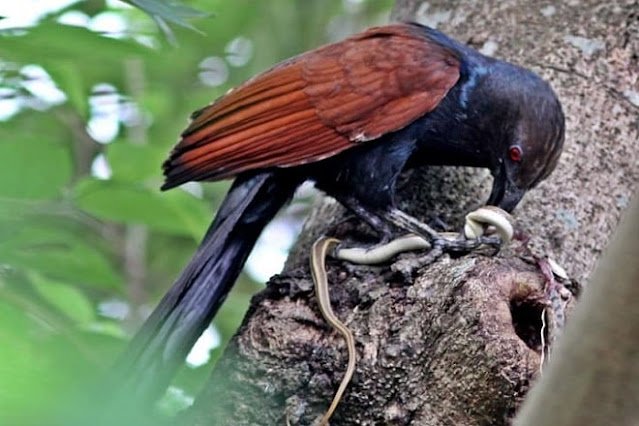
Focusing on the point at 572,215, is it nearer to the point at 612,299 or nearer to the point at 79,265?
the point at 79,265

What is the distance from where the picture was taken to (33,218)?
1.94 metres

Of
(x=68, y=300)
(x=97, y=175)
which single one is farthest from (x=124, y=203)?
(x=68, y=300)

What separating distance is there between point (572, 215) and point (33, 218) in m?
1.33

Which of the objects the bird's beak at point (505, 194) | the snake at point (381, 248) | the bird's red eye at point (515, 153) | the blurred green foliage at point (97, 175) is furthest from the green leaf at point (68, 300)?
the bird's red eye at point (515, 153)

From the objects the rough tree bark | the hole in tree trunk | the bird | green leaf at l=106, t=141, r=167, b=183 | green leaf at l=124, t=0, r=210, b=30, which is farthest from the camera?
the bird

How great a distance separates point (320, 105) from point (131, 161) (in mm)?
552

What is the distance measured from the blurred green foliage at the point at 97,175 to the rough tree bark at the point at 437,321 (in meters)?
0.15

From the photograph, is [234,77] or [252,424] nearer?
[252,424]

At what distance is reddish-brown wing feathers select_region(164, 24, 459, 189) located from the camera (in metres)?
2.72

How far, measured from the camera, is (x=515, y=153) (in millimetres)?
2939

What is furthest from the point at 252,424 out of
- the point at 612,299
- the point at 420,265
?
the point at 612,299

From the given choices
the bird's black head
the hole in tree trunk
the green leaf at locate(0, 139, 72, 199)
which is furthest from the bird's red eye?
the green leaf at locate(0, 139, 72, 199)

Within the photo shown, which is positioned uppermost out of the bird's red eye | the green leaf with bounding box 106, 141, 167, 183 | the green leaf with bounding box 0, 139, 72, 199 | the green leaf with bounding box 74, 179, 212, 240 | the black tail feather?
the green leaf with bounding box 0, 139, 72, 199

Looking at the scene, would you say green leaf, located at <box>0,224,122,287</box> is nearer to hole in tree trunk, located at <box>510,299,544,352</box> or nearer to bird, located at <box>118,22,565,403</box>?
bird, located at <box>118,22,565,403</box>
